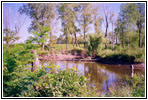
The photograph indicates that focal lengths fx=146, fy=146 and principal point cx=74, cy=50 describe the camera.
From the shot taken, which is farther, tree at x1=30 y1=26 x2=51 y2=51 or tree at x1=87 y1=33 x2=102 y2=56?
tree at x1=87 y1=33 x2=102 y2=56

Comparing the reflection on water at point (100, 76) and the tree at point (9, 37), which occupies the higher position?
the tree at point (9, 37)

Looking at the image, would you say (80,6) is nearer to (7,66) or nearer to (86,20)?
(86,20)

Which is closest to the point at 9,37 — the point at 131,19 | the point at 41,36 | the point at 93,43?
the point at 41,36

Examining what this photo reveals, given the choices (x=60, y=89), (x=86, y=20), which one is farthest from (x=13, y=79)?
(x=86, y=20)

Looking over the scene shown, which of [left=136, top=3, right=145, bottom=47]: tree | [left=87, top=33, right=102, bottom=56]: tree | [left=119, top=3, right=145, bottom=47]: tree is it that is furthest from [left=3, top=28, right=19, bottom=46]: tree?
[left=87, top=33, right=102, bottom=56]: tree

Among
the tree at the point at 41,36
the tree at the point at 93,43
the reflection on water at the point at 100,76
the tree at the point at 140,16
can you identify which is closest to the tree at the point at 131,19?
the tree at the point at 140,16

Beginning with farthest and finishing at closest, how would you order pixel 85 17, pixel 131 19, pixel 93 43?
pixel 85 17, pixel 93 43, pixel 131 19

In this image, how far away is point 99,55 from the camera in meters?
15.5

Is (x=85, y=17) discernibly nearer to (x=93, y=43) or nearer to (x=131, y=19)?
(x=93, y=43)

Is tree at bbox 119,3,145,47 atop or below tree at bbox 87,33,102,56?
atop

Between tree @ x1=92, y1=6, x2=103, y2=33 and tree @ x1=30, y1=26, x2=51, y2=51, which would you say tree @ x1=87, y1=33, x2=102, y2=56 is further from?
tree @ x1=30, y1=26, x2=51, y2=51

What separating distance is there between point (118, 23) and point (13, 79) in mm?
16619

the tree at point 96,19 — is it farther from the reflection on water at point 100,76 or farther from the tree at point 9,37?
the tree at point 9,37

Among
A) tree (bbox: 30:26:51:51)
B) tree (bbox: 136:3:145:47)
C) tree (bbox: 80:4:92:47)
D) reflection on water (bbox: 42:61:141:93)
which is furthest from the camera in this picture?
tree (bbox: 80:4:92:47)
